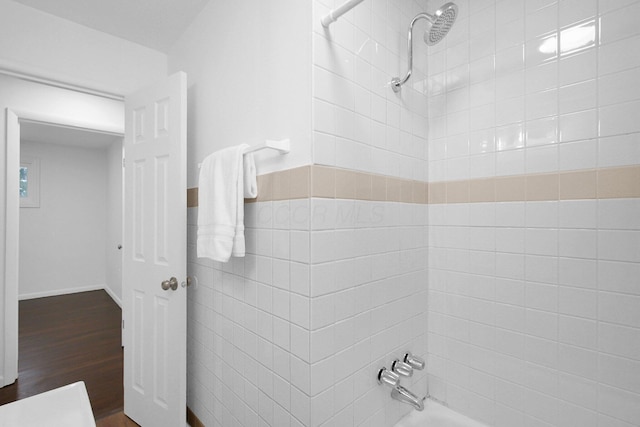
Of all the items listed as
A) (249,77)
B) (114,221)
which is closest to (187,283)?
(249,77)

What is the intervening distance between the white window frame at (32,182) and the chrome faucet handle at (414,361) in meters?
5.53

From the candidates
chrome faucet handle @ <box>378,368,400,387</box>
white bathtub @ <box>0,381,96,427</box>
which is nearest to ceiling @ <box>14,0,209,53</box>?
white bathtub @ <box>0,381,96,427</box>

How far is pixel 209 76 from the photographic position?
156 cm

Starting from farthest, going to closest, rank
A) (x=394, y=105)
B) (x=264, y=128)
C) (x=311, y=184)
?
(x=394, y=105) → (x=264, y=128) → (x=311, y=184)

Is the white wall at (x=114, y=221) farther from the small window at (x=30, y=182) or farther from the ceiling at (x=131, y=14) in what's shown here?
the ceiling at (x=131, y=14)

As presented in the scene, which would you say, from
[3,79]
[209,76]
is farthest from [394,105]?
[3,79]

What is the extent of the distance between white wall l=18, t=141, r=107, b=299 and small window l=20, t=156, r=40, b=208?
5 cm

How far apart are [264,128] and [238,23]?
0.56 metres

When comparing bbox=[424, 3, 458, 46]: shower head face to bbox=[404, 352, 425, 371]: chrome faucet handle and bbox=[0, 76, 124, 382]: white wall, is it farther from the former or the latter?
bbox=[0, 76, 124, 382]: white wall

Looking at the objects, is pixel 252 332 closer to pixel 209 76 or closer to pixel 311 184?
pixel 311 184

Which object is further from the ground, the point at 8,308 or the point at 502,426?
the point at 8,308

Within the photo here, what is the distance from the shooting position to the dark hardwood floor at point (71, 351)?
6.66 feet

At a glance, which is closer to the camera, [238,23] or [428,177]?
[238,23]

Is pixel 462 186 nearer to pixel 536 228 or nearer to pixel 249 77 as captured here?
pixel 536 228
